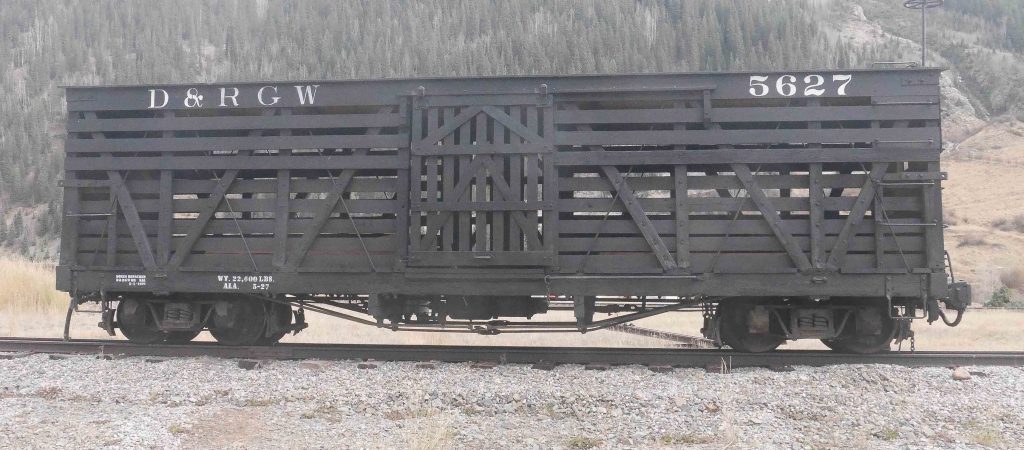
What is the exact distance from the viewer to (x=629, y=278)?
8.21 meters

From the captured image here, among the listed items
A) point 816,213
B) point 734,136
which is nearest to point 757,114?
point 734,136

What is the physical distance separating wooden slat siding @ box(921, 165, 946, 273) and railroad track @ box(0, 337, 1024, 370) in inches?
45.5

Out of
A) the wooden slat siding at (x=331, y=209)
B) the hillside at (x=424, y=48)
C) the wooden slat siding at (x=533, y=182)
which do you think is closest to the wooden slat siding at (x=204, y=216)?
the wooden slat siding at (x=331, y=209)

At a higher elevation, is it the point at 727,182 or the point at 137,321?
the point at 727,182

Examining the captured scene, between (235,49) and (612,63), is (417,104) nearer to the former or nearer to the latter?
(612,63)

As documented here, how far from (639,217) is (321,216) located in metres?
3.85

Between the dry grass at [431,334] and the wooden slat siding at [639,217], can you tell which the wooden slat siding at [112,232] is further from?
the wooden slat siding at [639,217]

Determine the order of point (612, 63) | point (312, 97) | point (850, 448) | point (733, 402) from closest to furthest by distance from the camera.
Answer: point (850, 448)
point (733, 402)
point (312, 97)
point (612, 63)

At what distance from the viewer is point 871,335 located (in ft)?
27.8

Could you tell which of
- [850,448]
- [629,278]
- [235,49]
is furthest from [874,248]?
[235,49]

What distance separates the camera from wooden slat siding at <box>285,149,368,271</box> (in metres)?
8.52

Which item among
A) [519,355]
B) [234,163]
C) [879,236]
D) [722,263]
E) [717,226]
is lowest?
[519,355]

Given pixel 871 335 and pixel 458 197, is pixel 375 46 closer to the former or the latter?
pixel 458 197

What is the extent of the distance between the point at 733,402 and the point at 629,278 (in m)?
2.04
